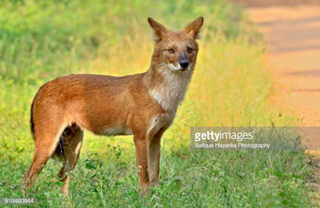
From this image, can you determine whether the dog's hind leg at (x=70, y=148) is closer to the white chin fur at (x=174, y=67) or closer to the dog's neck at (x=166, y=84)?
the dog's neck at (x=166, y=84)

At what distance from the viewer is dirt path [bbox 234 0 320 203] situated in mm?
10171

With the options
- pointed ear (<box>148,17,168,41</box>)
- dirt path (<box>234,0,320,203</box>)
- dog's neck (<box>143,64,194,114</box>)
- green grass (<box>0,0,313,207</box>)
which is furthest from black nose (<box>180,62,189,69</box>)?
dirt path (<box>234,0,320,203</box>)

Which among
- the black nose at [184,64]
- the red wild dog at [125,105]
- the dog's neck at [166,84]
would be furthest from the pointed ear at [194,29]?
the black nose at [184,64]

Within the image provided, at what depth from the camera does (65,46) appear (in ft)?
46.3

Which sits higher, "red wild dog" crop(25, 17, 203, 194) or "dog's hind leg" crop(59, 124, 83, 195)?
"red wild dog" crop(25, 17, 203, 194)

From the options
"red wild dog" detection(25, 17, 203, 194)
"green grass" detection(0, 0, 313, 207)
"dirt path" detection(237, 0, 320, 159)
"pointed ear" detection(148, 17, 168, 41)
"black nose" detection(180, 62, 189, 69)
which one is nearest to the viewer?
"green grass" detection(0, 0, 313, 207)

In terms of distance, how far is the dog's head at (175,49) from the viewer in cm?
713

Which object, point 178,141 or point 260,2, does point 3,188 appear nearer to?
point 178,141

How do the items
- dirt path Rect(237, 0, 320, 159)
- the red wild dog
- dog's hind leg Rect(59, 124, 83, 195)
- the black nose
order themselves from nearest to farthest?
the black nose → the red wild dog → dog's hind leg Rect(59, 124, 83, 195) → dirt path Rect(237, 0, 320, 159)

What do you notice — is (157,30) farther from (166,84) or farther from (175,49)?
(166,84)

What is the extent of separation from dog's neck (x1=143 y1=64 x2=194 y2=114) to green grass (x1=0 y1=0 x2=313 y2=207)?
613 millimetres

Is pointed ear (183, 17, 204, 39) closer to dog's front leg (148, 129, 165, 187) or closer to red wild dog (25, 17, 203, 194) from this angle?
red wild dog (25, 17, 203, 194)

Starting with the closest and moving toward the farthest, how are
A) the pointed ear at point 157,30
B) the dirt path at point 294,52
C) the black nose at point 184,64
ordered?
the black nose at point 184,64
the pointed ear at point 157,30
the dirt path at point 294,52

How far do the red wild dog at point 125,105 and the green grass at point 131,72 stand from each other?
0.23m
